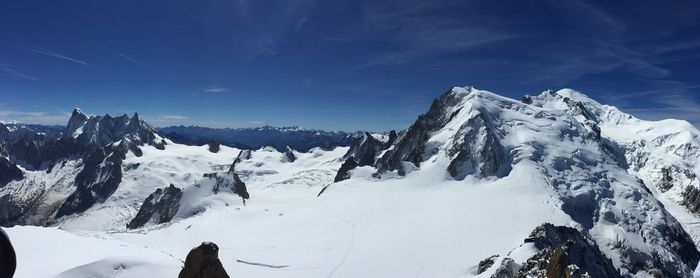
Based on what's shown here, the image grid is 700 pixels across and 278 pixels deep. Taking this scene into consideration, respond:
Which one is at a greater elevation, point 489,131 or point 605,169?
point 489,131

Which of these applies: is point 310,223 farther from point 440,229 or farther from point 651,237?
point 651,237

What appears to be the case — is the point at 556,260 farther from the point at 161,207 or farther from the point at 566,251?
the point at 161,207

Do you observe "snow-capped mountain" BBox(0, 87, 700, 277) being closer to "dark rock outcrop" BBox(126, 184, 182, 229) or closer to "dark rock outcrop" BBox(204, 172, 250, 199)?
"dark rock outcrop" BBox(204, 172, 250, 199)

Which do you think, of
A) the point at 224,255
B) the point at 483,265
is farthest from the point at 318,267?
the point at 483,265

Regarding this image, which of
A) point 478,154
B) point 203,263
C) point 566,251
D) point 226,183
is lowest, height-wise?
point 226,183

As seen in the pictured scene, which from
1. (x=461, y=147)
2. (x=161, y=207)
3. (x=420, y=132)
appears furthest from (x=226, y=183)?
(x=461, y=147)
